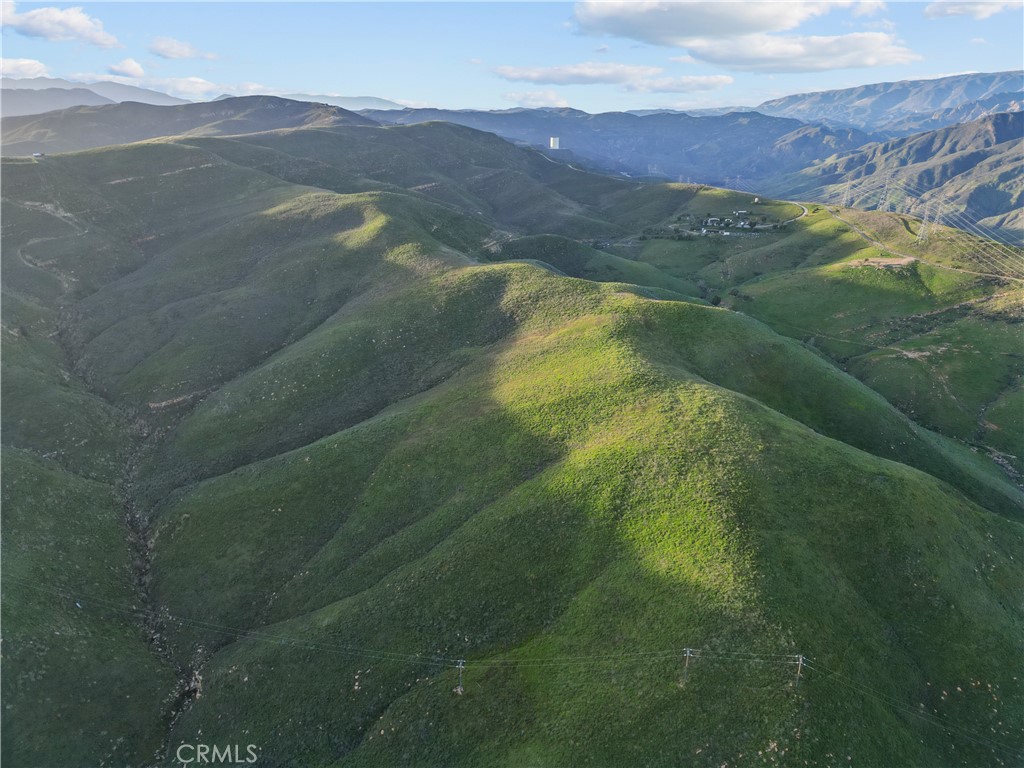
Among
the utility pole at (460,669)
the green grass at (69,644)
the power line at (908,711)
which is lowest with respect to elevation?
the green grass at (69,644)

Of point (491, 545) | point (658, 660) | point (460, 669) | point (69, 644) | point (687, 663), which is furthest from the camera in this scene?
point (491, 545)

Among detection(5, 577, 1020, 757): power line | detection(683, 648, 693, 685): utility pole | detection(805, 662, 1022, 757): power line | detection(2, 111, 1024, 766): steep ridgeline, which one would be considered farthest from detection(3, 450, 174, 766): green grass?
detection(805, 662, 1022, 757): power line

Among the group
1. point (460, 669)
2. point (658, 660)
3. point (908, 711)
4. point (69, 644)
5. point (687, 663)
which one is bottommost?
point (69, 644)

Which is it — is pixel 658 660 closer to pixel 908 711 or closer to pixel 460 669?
pixel 460 669

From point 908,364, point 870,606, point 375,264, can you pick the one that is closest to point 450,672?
point 870,606

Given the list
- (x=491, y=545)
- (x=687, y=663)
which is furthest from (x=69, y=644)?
(x=687, y=663)

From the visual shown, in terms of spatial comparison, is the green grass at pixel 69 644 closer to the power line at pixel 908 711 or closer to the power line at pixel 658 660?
the power line at pixel 658 660

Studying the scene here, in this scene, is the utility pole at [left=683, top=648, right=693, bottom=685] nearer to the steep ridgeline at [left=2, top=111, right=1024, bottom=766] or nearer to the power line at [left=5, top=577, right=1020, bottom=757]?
the power line at [left=5, top=577, right=1020, bottom=757]

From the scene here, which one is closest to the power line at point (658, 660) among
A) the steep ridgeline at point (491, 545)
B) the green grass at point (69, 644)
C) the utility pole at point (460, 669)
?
the utility pole at point (460, 669)

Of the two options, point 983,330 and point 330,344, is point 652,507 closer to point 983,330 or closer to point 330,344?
point 330,344
